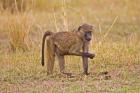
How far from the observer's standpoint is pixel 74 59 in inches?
436

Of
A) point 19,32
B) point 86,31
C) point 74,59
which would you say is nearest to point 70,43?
point 86,31

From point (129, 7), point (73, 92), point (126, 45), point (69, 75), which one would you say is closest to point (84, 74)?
point (69, 75)

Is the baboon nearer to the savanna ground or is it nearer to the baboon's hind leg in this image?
the baboon's hind leg

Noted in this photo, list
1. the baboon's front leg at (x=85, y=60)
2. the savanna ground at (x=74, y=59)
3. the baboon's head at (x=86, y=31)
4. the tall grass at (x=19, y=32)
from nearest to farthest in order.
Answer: the savanna ground at (x=74, y=59) → the baboon's head at (x=86, y=31) → the baboon's front leg at (x=85, y=60) → the tall grass at (x=19, y=32)

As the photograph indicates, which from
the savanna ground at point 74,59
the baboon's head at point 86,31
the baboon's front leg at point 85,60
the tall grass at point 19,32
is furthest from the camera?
the tall grass at point 19,32

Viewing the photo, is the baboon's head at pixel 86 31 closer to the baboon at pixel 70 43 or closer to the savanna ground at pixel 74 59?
the baboon at pixel 70 43

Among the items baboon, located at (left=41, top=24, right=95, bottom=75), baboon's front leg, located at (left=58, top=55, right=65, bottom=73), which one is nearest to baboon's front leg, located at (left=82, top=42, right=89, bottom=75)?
baboon, located at (left=41, top=24, right=95, bottom=75)

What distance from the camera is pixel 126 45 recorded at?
39.4ft

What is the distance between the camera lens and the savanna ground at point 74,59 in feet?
28.7

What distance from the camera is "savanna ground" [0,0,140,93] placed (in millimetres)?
8758

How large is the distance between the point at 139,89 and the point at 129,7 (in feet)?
31.9

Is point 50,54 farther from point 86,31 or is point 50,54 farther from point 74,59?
point 74,59

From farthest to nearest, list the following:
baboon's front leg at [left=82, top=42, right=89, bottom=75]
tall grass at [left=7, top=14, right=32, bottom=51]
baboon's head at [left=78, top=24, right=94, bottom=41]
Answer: tall grass at [left=7, top=14, right=32, bottom=51], baboon's front leg at [left=82, top=42, right=89, bottom=75], baboon's head at [left=78, top=24, right=94, bottom=41]

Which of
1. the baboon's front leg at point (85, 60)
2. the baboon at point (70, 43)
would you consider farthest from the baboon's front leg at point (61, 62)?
the baboon's front leg at point (85, 60)
